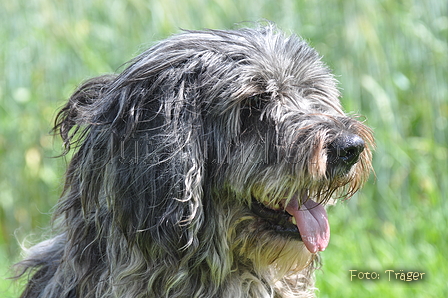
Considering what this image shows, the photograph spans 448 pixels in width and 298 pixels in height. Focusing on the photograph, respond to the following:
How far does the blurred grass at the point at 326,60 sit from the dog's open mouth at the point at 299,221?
2.65 meters

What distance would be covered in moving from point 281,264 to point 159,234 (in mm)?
583

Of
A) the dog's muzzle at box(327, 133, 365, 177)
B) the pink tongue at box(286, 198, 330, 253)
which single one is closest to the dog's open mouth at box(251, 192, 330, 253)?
the pink tongue at box(286, 198, 330, 253)

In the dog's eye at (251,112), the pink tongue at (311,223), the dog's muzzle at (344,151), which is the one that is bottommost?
the pink tongue at (311,223)

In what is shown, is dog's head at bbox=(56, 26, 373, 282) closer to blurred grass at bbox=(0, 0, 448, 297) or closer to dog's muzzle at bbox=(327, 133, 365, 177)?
dog's muzzle at bbox=(327, 133, 365, 177)

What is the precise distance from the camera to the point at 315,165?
8.99ft

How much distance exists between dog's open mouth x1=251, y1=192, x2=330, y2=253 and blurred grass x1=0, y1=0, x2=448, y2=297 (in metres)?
2.65

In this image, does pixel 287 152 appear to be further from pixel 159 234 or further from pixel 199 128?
pixel 159 234

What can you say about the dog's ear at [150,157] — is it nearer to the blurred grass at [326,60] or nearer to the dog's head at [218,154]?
the dog's head at [218,154]

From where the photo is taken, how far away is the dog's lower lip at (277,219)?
2939 mm

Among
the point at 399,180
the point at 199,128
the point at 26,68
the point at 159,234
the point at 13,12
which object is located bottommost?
the point at 399,180

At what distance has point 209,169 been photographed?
9.46 ft

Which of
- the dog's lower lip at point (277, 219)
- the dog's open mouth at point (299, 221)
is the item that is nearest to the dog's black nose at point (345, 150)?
the dog's open mouth at point (299, 221)

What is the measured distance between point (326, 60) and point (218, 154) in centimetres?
336

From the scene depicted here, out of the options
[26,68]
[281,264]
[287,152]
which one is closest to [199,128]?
[287,152]
